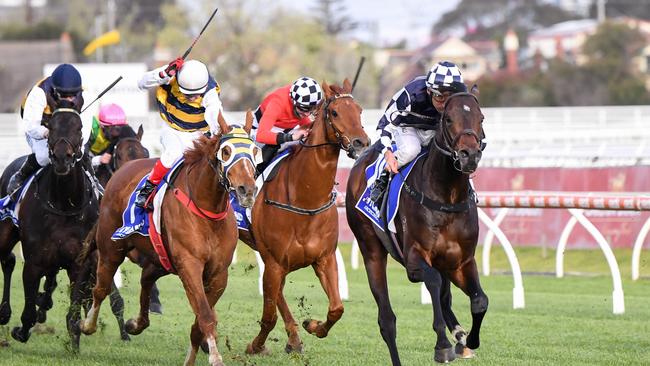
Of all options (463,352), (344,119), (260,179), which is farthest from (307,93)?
(463,352)

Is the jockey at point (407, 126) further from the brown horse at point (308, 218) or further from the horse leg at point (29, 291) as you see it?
the horse leg at point (29, 291)

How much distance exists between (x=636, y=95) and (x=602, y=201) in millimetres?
44324

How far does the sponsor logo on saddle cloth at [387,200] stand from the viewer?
341 inches

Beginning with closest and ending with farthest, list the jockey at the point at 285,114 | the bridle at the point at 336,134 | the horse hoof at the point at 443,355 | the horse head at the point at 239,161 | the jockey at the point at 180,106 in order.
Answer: the horse head at the point at 239,161, the horse hoof at the point at 443,355, the bridle at the point at 336,134, the jockey at the point at 180,106, the jockey at the point at 285,114

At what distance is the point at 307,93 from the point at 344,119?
93 centimetres

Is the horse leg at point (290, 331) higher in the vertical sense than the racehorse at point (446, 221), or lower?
lower

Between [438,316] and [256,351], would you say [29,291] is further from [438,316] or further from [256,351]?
[438,316]

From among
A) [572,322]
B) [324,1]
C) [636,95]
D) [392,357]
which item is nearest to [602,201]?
[572,322]

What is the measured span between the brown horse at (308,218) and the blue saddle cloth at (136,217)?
2.39 ft

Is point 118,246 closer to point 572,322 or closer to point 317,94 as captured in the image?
point 317,94

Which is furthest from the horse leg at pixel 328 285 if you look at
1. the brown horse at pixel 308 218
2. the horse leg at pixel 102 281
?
the horse leg at pixel 102 281

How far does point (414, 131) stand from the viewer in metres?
8.86

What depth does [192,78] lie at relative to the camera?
9.03m

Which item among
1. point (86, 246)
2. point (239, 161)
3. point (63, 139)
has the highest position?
point (63, 139)
